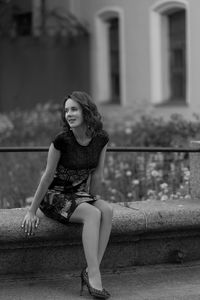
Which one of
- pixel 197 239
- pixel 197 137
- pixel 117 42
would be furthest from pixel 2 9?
pixel 197 239

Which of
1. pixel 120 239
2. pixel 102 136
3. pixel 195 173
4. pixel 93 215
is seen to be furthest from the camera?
pixel 195 173

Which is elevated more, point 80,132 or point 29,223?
point 80,132

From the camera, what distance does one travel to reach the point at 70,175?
5105mm

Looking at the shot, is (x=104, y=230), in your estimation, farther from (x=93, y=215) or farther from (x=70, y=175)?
(x=70, y=175)

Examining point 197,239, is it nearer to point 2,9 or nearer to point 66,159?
point 66,159

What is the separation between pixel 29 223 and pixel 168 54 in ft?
28.3

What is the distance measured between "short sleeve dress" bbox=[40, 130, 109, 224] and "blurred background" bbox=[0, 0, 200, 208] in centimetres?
169

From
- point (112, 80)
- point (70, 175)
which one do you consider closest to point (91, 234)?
point (70, 175)

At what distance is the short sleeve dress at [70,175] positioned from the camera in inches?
198

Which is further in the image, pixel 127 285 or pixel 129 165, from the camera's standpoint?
pixel 129 165

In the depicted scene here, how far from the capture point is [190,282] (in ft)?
17.2

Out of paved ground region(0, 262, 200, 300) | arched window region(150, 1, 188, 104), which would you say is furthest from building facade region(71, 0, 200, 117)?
paved ground region(0, 262, 200, 300)

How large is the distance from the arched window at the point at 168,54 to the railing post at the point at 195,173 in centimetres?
678

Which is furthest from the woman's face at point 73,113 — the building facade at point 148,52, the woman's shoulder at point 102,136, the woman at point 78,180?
the building facade at point 148,52
